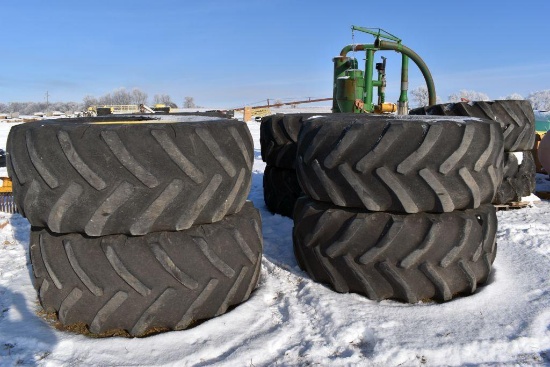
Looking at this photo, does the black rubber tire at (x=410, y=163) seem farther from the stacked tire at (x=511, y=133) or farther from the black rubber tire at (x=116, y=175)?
the stacked tire at (x=511, y=133)

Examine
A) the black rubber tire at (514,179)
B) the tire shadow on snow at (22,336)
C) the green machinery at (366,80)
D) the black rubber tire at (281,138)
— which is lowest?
the tire shadow on snow at (22,336)

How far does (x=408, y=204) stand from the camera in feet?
8.37

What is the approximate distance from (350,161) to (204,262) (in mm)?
1012

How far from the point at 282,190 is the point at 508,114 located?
272cm

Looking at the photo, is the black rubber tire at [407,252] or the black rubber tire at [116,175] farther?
the black rubber tire at [407,252]

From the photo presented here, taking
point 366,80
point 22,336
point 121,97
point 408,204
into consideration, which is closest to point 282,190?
point 408,204

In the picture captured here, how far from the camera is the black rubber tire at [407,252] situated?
8.43ft

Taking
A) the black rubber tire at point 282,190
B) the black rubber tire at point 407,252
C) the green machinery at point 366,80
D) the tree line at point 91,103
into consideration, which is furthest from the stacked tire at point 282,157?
the tree line at point 91,103

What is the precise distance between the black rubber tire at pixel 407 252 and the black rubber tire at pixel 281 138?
67.8 inches

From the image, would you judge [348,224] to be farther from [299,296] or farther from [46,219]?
[46,219]

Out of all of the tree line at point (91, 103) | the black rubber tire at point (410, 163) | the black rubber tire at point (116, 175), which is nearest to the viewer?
the black rubber tire at point (116, 175)

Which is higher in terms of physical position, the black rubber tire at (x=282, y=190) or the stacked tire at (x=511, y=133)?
the stacked tire at (x=511, y=133)

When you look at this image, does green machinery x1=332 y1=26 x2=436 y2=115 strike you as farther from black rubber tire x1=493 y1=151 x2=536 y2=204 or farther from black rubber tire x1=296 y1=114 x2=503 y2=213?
black rubber tire x1=296 y1=114 x2=503 y2=213

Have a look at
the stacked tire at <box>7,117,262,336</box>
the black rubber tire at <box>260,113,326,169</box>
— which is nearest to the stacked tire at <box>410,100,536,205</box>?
the black rubber tire at <box>260,113,326,169</box>
